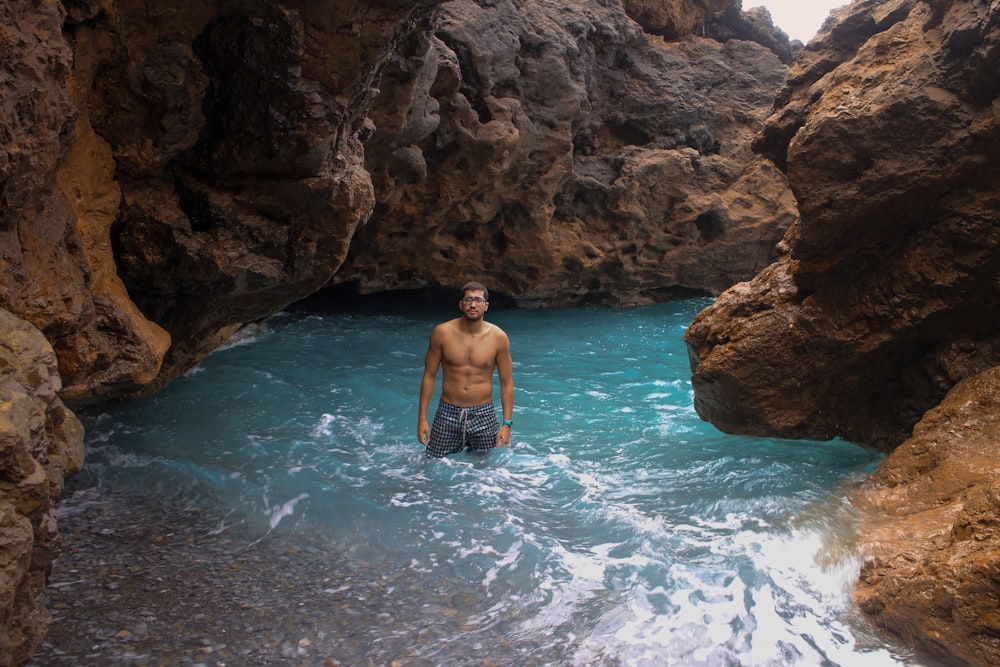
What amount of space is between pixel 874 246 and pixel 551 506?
2746 millimetres

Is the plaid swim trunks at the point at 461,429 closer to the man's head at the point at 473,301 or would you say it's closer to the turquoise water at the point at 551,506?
the turquoise water at the point at 551,506

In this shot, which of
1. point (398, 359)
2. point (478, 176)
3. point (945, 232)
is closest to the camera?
point (945, 232)

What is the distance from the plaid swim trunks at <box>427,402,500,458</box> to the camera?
5461mm

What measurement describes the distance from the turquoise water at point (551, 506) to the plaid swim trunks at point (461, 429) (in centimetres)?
16

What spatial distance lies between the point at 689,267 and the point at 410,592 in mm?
13157

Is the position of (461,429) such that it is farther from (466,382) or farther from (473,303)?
(473,303)

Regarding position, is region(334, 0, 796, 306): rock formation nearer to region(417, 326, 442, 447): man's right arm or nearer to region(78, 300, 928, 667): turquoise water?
region(78, 300, 928, 667): turquoise water

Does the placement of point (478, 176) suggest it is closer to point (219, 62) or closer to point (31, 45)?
point (219, 62)

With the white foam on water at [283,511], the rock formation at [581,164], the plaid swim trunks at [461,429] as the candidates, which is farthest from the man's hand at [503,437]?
the rock formation at [581,164]

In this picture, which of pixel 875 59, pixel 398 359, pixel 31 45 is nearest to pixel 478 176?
pixel 398 359

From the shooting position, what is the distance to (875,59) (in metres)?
→ 4.68

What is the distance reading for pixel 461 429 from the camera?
5.47m

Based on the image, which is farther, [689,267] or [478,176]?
[689,267]

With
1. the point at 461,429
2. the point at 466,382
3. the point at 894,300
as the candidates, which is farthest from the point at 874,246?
the point at 461,429
